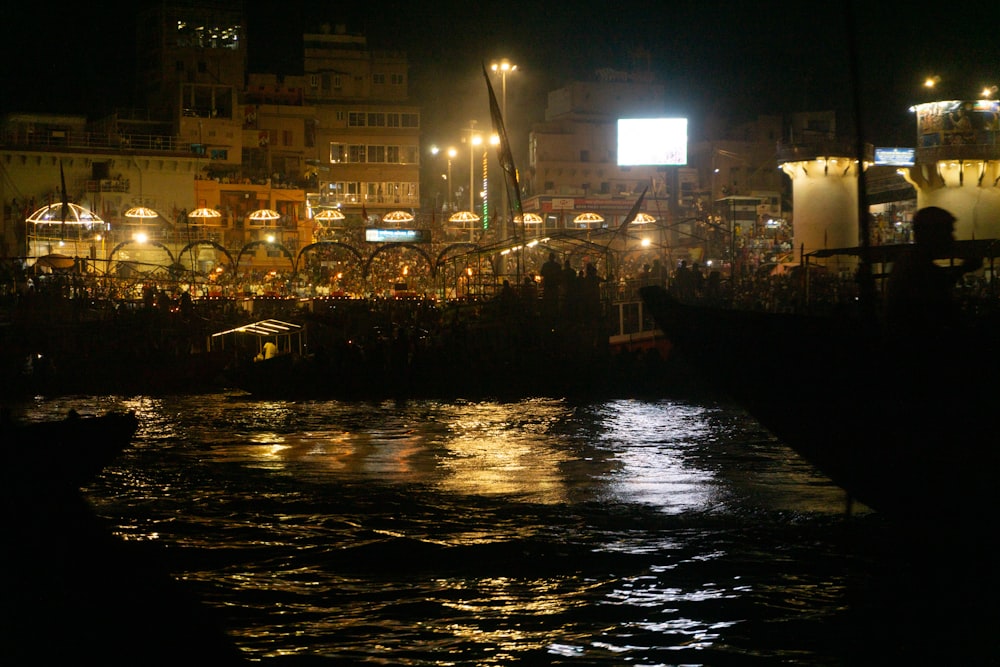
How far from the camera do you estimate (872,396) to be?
880 centimetres

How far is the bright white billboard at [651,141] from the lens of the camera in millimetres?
50188

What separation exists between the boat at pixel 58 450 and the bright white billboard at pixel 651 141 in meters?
42.7

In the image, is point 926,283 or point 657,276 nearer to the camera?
point 926,283

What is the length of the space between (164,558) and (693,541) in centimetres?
452

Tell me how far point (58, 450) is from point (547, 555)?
173 inches

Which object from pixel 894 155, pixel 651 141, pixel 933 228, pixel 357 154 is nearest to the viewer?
pixel 933 228

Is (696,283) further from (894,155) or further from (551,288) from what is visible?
(894,155)

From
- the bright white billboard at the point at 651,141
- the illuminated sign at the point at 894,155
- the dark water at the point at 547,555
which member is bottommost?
the dark water at the point at 547,555

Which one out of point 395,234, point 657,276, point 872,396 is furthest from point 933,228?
point 395,234

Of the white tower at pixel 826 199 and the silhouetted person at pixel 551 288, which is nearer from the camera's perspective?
the silhouetted person at pixel 551 288

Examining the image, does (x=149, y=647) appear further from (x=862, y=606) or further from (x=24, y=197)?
(x=24, y=197)

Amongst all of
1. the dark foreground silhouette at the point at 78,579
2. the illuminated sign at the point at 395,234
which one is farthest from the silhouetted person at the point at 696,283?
the illuminated sign at the point at 395,234

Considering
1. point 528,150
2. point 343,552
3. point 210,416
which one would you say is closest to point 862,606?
point 343,552

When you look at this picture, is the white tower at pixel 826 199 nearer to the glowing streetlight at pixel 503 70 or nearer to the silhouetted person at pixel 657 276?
the silhouetted person at pixel 657 276
